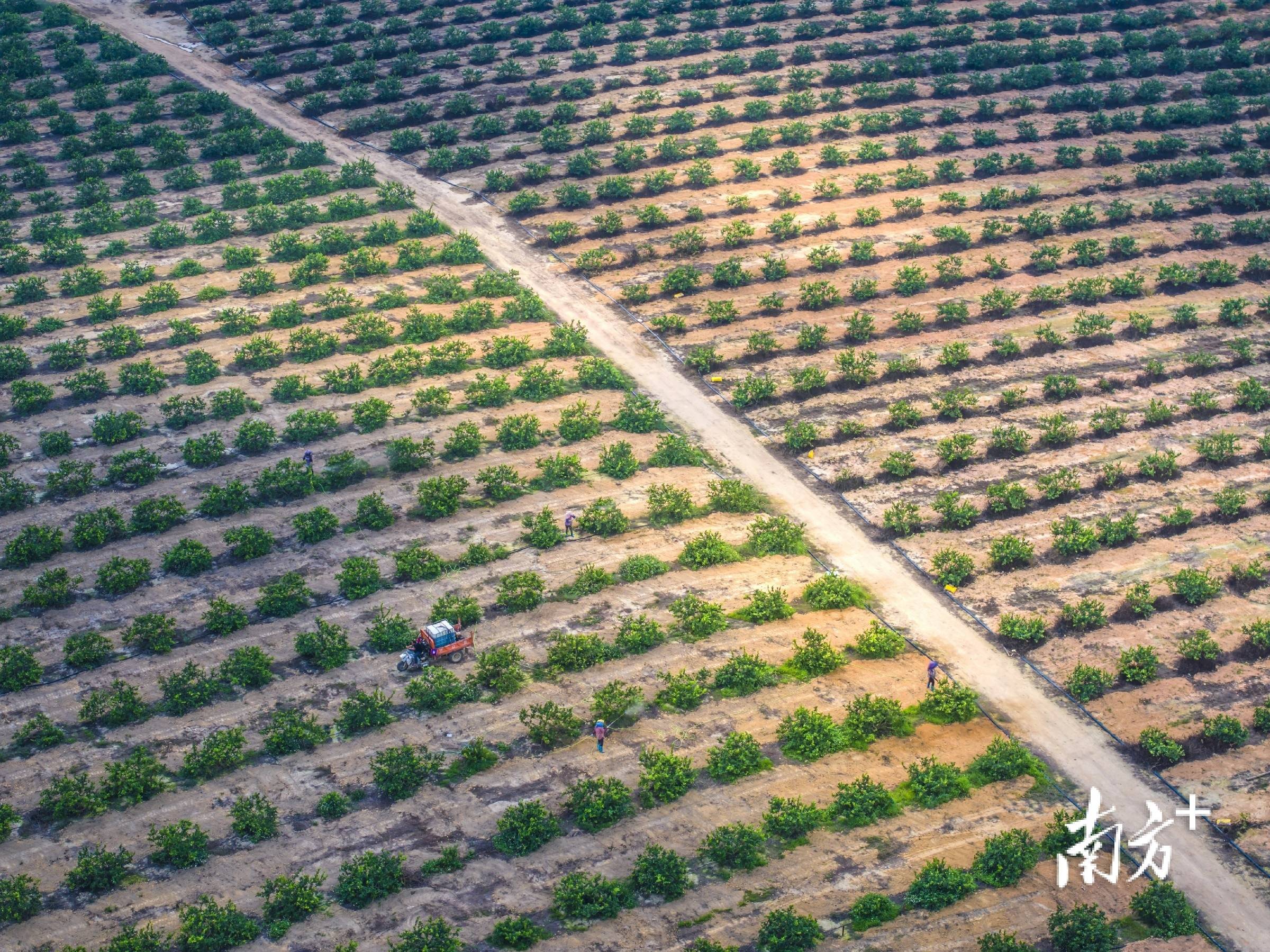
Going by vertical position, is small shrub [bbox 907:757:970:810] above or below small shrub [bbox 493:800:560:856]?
below

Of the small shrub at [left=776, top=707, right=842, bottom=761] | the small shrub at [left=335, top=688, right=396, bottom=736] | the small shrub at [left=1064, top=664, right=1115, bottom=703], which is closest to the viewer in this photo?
the small shrub at [left=776, top=707, right=842, bottom=761]

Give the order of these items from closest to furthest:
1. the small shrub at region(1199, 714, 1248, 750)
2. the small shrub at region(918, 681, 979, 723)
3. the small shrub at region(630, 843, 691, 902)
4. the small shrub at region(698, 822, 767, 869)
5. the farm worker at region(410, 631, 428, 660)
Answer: the small shrub at region(630, 843, 691, 902) → the small shrub at region(698, 822, 767, 869) → the small shrub at region(1199, 714, 1248, 750) → the small shrub at region(918, 681, 979, 723) → the farm worker at region(410, 631, 428, 660)

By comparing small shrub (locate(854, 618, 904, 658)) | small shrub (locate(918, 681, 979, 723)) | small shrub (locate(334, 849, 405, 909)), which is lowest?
small shrub (locate(918, 681, 979, 723))

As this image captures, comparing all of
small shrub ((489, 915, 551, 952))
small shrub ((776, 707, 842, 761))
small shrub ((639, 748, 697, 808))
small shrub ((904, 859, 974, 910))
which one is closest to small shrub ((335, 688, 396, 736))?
small shrub ((639, 748, 697, 808))

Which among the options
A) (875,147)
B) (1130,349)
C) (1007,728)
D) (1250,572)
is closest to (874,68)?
(875,147)

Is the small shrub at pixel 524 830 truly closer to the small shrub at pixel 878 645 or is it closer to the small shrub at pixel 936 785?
the small shrub at pixel 936 785

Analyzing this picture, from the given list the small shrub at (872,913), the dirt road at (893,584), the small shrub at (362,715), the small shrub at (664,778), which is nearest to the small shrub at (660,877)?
the small shrub at (664,778)

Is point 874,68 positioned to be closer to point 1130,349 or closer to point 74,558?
point 1130,349

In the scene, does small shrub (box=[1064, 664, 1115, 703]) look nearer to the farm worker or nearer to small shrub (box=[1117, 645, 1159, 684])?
small shrub (box=[1117, 645, 1159, 684])

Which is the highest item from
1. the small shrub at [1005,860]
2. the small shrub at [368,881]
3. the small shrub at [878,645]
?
the small shrub at [878,645]

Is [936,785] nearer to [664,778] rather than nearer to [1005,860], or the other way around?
[1005,860]
